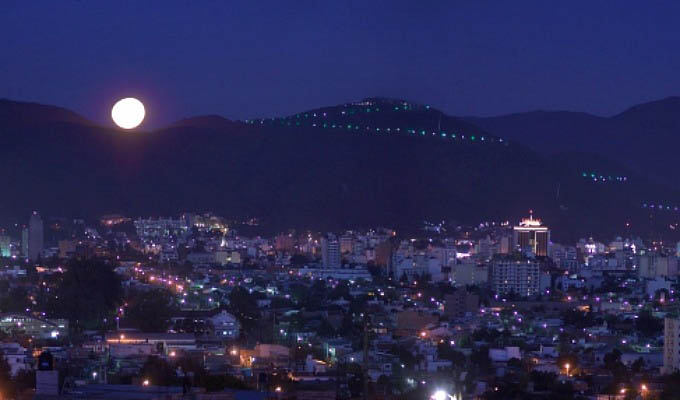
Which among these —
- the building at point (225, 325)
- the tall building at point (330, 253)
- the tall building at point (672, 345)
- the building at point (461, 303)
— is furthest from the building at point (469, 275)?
the tall building at point (672, 345)

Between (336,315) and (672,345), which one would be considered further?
(336,315)

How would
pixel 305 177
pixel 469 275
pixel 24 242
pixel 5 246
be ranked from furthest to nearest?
pixel 305 177, pixel 24 242, pixel 5 246, pixel 469 275

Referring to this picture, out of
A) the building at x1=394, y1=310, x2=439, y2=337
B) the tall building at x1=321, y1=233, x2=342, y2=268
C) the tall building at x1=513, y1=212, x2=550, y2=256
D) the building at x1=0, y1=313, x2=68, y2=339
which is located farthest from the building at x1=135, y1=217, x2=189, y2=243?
the building at x1=0, y1=313, x2=68, y2=339

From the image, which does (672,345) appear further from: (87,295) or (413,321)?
(87,295)

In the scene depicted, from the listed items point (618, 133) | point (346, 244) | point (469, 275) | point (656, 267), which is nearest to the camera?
point (469, 275)

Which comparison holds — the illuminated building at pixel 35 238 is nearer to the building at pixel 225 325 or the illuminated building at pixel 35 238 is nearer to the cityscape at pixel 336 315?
the cityscape at pixel 336 315

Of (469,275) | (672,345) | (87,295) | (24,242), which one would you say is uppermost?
(24,242)

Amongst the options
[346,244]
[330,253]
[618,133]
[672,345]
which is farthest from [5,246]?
[618,133]
